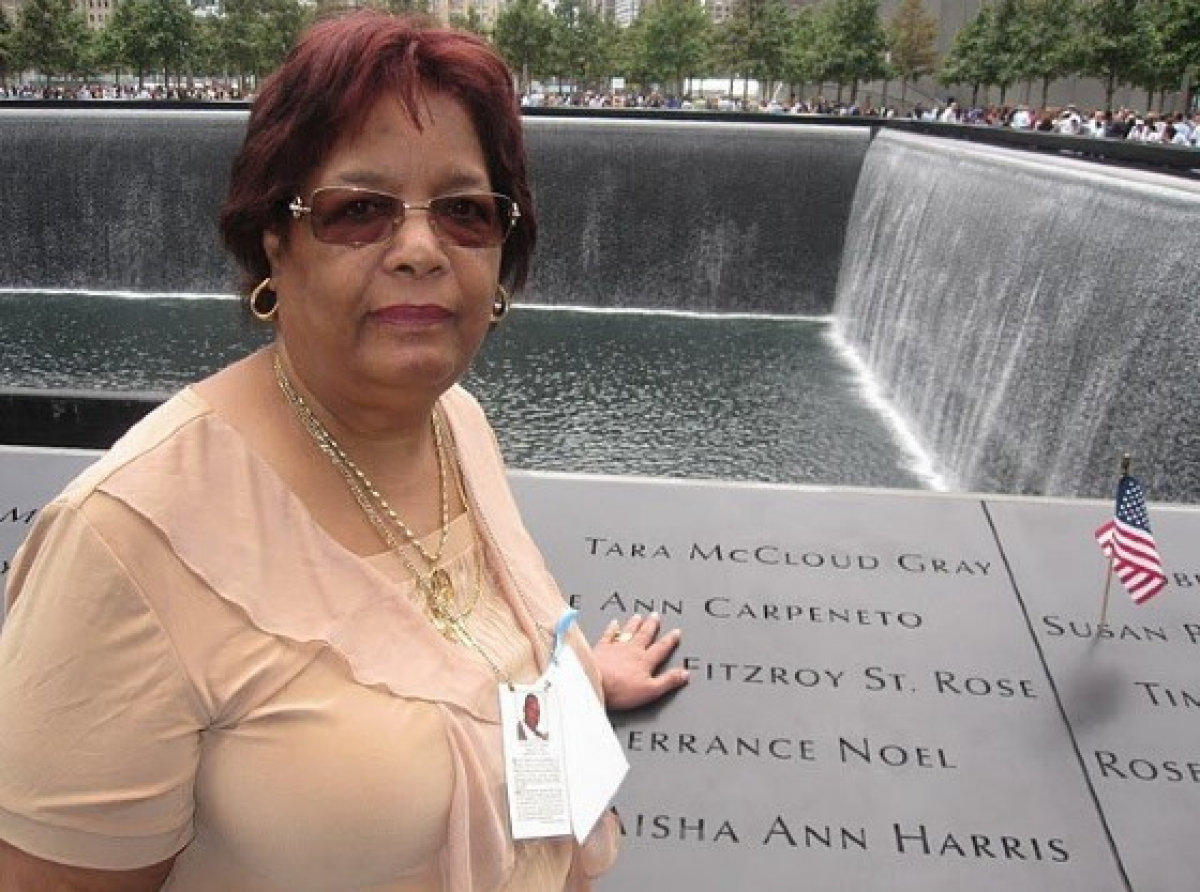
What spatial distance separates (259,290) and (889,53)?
40.7 m

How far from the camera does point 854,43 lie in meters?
36.6

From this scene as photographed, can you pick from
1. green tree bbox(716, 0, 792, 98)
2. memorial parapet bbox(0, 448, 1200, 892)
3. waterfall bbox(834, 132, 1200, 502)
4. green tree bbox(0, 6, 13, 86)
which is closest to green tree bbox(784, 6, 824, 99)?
green tree bbox(716, 0, 792, 98)

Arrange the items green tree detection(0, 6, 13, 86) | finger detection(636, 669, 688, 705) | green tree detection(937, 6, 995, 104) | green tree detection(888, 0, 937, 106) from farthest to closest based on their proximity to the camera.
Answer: green tree detection(888, 0, 937, 106)
green tree detection(0, 6, 13, 86)
green tree detection(937, 6, 995, 104)
finger detection(636, 669, 688, 705)

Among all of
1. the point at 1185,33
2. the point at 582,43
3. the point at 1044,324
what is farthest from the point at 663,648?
the point at 582,43

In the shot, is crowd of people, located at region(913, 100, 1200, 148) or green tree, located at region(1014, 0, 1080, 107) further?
green tree, located at region(1014, 0, 1080, 107)

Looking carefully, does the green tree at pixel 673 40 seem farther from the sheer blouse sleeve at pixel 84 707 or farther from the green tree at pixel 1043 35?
the sheer blouse sleeve at pixel 84 707

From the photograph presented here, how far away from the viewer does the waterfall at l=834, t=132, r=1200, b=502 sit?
19.1 feet

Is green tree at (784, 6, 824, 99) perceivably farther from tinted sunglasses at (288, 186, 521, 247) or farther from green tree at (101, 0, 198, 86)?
tinted sunglasses at (288, 186, 521, 247)

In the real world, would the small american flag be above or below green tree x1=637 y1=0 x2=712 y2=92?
above

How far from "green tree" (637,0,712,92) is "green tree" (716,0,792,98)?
1.15 m

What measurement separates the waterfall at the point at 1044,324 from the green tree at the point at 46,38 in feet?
104

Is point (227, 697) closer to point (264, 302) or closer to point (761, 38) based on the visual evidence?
point (264, 302)

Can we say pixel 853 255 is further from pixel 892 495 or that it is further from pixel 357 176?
pixel 357 176

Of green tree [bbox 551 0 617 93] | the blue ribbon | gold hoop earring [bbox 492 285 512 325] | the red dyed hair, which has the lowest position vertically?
green tree [bbox 551 0 617 93]
